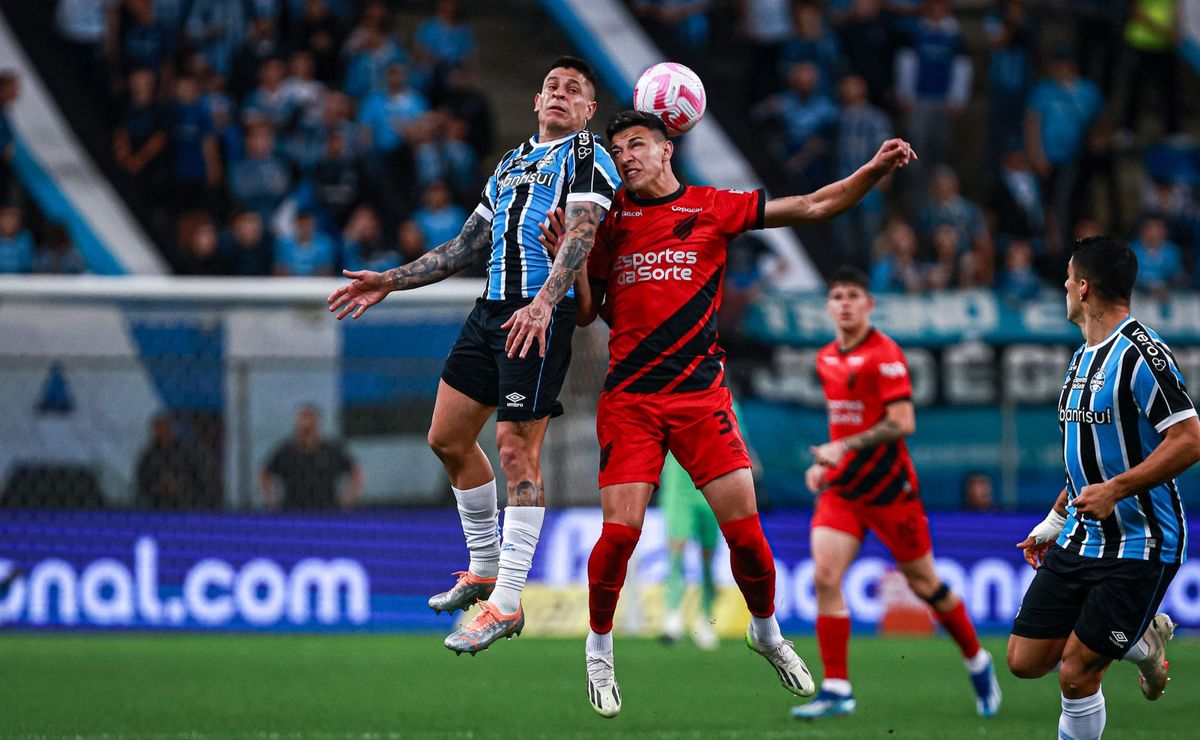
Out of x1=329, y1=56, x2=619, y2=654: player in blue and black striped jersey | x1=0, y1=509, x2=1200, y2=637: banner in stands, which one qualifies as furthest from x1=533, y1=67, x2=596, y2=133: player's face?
x1=0, y1=509, x2=1200, y2=637: banner in stands

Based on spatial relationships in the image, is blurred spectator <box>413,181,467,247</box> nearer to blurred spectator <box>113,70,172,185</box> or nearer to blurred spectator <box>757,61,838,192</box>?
blurred spectator <box>113,70,172,185</box>

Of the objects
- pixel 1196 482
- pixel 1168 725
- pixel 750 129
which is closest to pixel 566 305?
pixel 1168 725

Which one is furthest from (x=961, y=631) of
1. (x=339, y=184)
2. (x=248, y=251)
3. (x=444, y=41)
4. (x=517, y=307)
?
(x=444, y=41)

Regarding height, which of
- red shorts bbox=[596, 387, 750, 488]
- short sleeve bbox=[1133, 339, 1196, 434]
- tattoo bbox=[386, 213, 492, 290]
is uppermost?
tattoo bbox=[386, 213, 492, 290]

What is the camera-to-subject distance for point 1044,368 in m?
15.3

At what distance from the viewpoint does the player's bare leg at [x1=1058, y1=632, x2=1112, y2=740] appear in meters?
7.41

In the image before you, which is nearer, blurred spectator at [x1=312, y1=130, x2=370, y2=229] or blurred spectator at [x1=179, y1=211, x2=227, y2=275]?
blurred spectator at [x1=179, y1=211, x2=227, y2=275]

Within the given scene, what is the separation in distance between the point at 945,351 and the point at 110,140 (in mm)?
9181

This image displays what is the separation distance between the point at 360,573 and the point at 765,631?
8129 millimetres

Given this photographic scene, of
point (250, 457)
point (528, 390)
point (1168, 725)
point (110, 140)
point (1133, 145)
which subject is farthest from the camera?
point (1133, 145)

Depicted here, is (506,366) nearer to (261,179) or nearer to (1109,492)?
(1109,492)

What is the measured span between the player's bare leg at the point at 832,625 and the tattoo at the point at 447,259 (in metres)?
3.65

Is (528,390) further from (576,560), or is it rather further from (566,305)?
(576,560)

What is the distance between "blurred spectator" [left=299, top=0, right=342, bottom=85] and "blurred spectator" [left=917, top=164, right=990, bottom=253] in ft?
22.3
